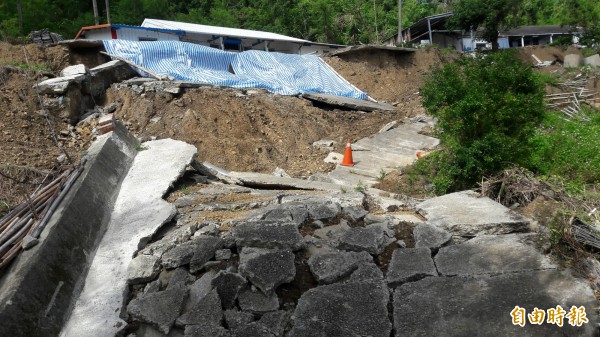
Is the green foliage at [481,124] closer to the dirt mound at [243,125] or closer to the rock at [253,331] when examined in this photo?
the dirt mound at [243,125]

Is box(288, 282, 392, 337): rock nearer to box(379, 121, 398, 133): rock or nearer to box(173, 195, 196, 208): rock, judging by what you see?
box(173, 195, 196, 208): rock

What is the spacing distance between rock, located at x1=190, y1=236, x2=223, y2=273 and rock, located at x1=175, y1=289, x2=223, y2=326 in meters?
0.44

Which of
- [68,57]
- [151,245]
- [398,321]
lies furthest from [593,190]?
[68,57]

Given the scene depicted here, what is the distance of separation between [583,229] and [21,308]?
365 centimetres

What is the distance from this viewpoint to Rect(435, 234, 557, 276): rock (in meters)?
3.05

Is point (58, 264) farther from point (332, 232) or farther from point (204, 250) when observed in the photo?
point (332, 232)

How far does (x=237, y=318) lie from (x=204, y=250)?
2.63 feet

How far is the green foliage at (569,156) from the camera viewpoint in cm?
703

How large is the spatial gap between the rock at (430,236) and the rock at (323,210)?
72 centimetres

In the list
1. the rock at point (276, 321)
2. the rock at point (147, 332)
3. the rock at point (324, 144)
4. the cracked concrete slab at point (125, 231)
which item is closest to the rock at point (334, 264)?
the rock at point (276, 321)

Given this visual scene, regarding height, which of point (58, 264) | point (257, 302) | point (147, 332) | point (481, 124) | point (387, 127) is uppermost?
point (481, 124)

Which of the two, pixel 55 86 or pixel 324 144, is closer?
pixel 55 86

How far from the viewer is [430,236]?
11.7 feet

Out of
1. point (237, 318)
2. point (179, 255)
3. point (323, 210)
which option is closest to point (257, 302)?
point (237, 318)
